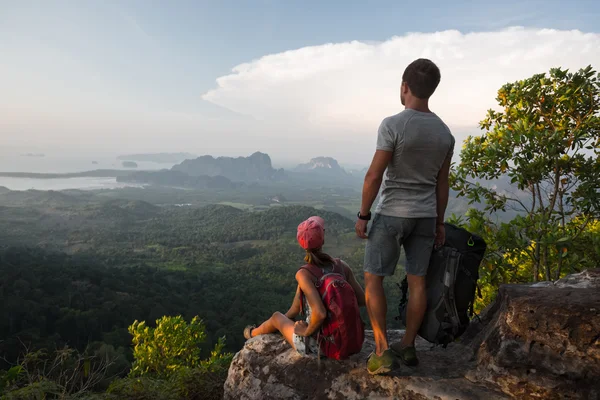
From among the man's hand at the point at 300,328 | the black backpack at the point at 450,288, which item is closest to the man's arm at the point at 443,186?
the black backpack at the point at 450,288

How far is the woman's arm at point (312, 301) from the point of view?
9.53 ft

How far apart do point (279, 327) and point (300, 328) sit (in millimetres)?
468

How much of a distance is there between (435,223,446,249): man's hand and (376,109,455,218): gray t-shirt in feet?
1.00

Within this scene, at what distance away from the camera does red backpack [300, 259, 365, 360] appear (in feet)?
9.68

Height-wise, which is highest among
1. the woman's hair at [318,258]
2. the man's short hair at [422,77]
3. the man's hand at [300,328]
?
the man's short hair at [422,77]

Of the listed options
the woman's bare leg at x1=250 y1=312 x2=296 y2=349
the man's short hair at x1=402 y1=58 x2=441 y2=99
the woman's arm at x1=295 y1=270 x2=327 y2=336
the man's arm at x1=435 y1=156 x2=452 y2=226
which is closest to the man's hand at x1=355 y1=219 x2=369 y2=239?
the woman's arm at x1=295 y1=270 x2=327 y2=336

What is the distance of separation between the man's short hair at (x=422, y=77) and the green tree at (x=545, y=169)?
2.83 metres

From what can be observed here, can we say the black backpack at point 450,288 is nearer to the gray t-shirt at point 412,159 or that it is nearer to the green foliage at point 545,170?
the gray t-shirt at point 412,159

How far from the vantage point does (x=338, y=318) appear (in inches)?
117

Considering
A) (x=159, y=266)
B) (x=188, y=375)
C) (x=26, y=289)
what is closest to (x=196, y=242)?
(x=159, y=266)

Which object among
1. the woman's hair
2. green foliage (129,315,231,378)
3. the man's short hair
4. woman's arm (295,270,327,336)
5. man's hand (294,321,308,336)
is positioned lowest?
green foliage (129,315,231,378)

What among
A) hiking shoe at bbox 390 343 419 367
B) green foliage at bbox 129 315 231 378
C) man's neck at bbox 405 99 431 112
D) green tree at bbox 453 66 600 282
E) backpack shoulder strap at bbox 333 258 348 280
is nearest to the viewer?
man's neck at bbox 405 99 431 112

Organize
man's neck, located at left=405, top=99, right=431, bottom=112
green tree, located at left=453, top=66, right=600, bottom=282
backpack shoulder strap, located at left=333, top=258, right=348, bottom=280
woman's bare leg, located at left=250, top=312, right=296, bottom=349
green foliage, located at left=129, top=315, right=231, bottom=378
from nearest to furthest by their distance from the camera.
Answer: man's neck, located at left=405, top=99, right=431, bottom=112 < backpack shoulder strap, located at left=333, top=258, right=348, bottom=280 < woman's bare leg, located at left=250, top=312, right=296, bottom=349 < green tree, located at left=453, top=66, right=600, bottom=282 < green foliage, located at left=129, top=315, right=231, bottom=378

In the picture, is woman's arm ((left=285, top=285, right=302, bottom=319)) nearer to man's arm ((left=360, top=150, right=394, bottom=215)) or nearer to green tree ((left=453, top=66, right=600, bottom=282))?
man's arm ((left=360, top=150, right=394, bottom=215))
